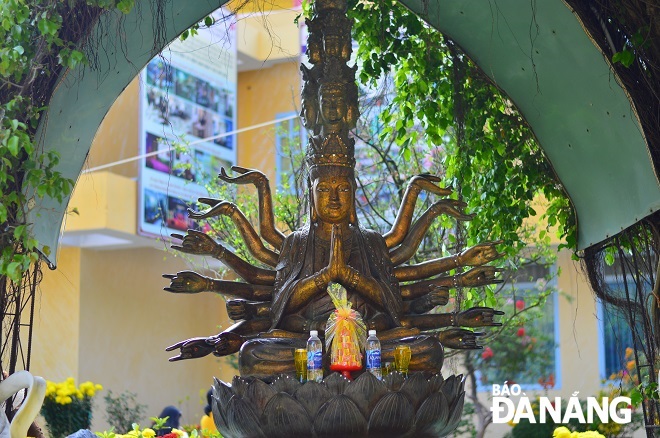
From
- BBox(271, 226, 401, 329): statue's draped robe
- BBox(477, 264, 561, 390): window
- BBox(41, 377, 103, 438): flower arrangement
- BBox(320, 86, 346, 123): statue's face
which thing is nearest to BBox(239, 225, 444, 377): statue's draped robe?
BBox(271, 226, 401, 329): statue's draped robe

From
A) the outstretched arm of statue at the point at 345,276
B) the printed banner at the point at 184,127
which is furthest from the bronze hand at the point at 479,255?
the printed banner at the point at 184,127

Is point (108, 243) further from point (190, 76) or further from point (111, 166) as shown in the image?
point (190, 76)

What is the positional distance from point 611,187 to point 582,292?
6322 mm

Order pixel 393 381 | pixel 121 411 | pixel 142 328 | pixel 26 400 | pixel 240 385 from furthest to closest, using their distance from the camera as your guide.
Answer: pixel 142 328 → pixel 121 411 → pixel 240 385 → pixel 393 381 → pixel 26 400

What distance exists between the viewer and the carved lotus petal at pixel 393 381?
4.53m

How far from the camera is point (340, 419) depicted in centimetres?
445

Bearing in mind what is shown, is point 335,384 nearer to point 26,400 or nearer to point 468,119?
point 26,400

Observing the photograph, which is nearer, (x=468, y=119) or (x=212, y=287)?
(x=212, y=287)

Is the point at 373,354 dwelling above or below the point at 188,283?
below

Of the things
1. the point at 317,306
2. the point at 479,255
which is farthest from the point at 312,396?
the point at 479,255

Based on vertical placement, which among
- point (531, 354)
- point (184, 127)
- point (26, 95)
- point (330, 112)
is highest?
point (184, 127)

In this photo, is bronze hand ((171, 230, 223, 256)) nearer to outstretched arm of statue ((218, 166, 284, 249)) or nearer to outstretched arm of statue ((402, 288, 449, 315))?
outstretched arm of statue ((218, 166, 284, 249))

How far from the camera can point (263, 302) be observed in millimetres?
5277

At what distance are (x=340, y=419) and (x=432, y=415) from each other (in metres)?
0.43
